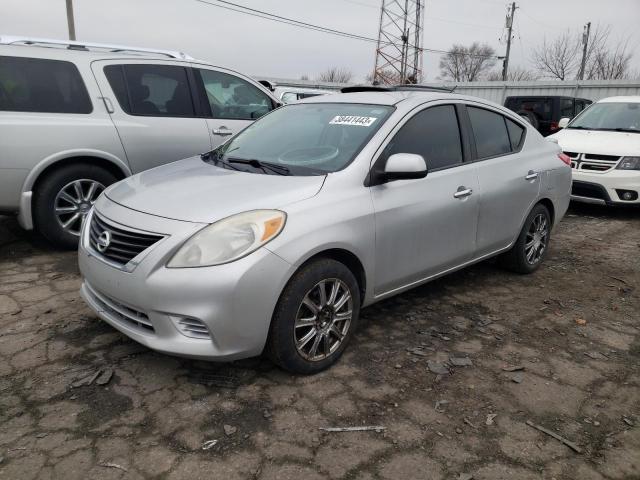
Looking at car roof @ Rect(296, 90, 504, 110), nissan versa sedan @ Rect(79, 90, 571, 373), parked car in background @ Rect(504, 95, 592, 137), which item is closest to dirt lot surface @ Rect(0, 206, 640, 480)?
nissan versa sedan @ Rect(79, 90, 571, 373)

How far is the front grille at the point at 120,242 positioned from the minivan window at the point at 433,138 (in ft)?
5.16

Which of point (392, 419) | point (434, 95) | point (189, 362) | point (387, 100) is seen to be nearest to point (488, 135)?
point (434, 95)

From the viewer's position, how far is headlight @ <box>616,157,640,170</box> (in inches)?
278

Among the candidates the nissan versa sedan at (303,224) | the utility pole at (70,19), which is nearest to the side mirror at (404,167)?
the nissan versa sedan at (303,224)

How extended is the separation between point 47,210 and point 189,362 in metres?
2.54

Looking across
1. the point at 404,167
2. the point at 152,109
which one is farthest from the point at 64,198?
the point at 404,167

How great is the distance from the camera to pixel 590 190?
736 centimetres

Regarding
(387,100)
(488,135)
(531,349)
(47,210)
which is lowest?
(531,349)

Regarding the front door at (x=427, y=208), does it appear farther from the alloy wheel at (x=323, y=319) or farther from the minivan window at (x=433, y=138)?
the alloy wheel at (x=323, y=319)

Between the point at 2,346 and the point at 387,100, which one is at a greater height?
the point at 387,100

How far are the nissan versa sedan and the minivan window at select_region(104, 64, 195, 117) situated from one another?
165 cm

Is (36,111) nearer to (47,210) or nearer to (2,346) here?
(47,210)

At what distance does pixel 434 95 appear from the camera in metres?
3.90

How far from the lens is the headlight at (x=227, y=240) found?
8.46ft
